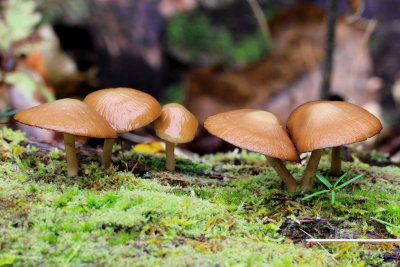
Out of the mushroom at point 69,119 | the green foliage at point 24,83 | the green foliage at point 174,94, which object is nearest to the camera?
the mushroom at point 69,119

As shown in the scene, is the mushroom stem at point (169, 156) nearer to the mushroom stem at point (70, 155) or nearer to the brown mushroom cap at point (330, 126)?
the mushroom stem at point (70, 155)

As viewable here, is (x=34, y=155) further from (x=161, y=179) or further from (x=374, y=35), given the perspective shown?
(x=374, y=35)

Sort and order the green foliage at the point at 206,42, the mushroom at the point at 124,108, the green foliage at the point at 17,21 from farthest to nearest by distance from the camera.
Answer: the green foliage at the point at 206,42 < the green foliage at the point at 17,21 < the mushroom at the point at 124,108

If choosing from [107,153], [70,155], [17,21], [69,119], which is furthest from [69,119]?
[17,21]

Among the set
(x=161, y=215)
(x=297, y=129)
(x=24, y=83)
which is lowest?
(x=161, y=215)

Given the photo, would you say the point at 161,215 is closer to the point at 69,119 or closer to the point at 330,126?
the point at 69,119

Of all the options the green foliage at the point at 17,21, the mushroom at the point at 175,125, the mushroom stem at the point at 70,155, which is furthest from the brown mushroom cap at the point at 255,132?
the green foliage at the point at 17,21

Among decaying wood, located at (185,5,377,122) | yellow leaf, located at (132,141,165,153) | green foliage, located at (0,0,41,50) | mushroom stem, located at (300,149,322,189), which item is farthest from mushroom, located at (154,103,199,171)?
decaying wood, located at (185,5,377,122)

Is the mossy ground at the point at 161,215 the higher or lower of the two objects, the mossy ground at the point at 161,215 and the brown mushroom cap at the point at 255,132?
the lower
